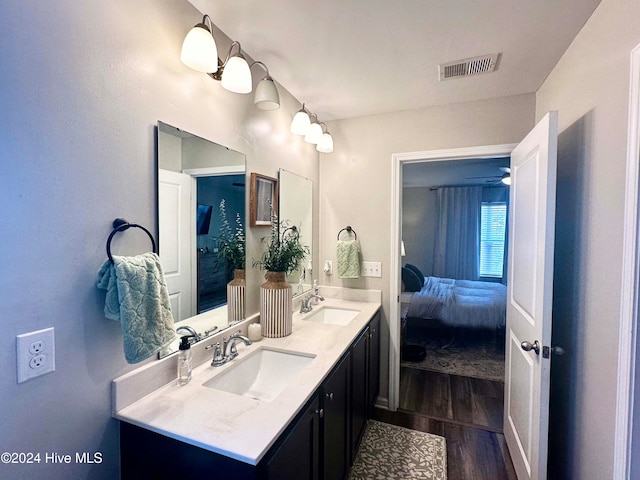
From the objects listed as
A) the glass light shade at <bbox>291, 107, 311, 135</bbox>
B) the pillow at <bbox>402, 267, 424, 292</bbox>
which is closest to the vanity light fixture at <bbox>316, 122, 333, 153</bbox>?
the glass light shade at <bbox>291, 107, 311, 135</bbox>

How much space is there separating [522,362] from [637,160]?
119cm

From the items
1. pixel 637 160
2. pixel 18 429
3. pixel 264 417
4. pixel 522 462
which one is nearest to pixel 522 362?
pixel 522 462

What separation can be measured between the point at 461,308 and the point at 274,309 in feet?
8.97

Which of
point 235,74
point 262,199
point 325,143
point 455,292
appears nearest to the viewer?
point 235,74

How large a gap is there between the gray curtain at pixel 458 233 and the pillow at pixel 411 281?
77.5 inches

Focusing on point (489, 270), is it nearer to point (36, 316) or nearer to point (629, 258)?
point (629, 258)

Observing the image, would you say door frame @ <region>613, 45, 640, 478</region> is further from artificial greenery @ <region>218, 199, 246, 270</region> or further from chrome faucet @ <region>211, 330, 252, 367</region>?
artificial greenery @ <region>218, 199, 246, 270</region>

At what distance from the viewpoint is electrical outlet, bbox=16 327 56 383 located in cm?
78

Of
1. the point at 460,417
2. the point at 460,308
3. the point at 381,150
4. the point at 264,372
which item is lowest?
the point at 460,417

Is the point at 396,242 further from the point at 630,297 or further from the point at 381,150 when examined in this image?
the point at 630,297

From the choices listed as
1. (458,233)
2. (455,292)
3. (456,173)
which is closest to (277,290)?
(455,292)

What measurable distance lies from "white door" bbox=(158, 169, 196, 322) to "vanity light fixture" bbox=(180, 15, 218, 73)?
0.43 metres

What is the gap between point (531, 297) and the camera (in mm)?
1549

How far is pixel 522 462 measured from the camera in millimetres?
1651
